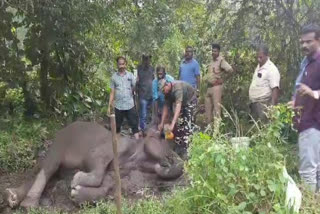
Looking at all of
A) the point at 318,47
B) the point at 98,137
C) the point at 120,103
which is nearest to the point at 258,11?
the point at 120,103

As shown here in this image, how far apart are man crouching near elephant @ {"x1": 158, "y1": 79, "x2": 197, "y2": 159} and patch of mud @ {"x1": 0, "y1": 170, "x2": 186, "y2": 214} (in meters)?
0.65

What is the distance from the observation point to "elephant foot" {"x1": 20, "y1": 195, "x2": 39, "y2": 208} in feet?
22.0

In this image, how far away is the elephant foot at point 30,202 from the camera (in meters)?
6.70

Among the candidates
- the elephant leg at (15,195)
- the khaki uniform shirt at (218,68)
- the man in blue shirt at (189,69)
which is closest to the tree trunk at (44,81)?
the man in blue shirt at (189,69)

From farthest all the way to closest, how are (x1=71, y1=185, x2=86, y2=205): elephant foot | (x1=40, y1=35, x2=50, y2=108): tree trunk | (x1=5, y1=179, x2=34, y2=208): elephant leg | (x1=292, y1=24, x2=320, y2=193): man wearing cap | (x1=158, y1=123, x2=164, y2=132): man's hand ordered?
(x1=40, y1=35, x2=50, y2=108): tree trunk, (x1=158, y1=123, x2=164, y2=132): man's hand, (x1=5, y1=179, x2=34, y2=208): elephant leg, (x1=71, y1=185, x2=86, y2=205): elephant foot, (x1=292, y1=24, x2=320, y2=193): man wearing cap

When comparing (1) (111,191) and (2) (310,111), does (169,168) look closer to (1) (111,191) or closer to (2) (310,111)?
(1) (111,191)

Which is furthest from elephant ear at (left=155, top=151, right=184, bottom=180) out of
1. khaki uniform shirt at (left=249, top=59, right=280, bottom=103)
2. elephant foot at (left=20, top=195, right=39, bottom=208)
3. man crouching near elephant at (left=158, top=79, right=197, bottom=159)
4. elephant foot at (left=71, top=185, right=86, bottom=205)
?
elephant foot at (left=20, top=195, right=39, bottom=208)

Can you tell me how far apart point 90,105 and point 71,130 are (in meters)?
4.41

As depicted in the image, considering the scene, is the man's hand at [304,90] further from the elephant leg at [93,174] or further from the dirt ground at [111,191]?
the elephant leg at [93,174]

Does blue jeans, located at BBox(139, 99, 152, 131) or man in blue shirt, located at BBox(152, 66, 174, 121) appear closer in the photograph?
man in blue shirt, located at BBox(152, 66, 174, 121)

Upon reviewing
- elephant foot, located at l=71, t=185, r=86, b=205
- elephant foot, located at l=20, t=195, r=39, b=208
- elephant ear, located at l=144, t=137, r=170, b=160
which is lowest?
elephant foot, located at l=20, t=195, r=39, b=208

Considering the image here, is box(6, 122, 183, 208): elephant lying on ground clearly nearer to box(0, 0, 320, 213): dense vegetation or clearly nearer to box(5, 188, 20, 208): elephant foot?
box(5, 188, 20, 208): elephant foot

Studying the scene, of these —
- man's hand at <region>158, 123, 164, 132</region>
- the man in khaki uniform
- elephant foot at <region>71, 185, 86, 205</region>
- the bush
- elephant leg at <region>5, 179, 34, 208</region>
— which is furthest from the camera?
the man in khaki uniform

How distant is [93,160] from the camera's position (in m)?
7.07
